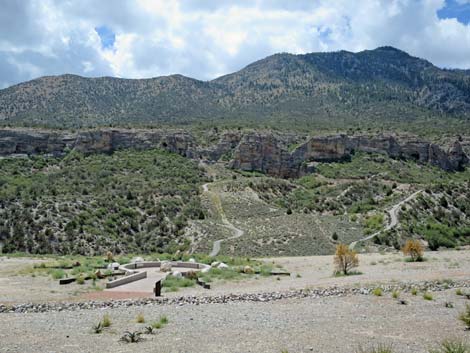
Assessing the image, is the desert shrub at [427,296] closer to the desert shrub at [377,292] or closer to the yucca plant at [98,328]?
the desert shrub at [377,292]

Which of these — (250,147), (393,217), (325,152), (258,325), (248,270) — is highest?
(250,147)

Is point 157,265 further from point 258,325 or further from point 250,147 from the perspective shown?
point 250,147

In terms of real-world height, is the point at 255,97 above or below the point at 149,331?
above

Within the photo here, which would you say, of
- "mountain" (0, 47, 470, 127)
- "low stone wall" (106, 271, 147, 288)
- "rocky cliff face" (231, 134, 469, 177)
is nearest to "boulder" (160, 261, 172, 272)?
"low stone wall" (106, 271, 147, 288)

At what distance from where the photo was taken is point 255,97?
10425 cm

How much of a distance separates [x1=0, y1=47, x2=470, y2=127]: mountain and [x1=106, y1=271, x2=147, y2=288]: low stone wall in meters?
55.0

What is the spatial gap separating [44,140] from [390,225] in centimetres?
4476

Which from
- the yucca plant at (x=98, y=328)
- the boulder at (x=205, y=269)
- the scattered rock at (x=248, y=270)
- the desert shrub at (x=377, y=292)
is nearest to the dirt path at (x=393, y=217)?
the scattered rock at (x=248, y=270)

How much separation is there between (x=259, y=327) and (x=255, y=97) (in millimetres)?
93914

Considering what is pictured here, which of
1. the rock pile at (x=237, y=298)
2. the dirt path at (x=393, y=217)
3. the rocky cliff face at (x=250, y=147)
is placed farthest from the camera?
the rocky cliff face at (x=250, y=147)

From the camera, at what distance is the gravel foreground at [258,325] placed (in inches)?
427

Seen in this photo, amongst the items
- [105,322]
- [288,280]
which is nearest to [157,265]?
[288,280]

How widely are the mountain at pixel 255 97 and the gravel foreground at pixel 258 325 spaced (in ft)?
207

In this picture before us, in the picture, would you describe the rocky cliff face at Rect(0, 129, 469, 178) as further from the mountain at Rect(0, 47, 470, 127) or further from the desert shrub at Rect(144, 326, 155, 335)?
the desert shrub at Rect(144, 326, 155, 335)
